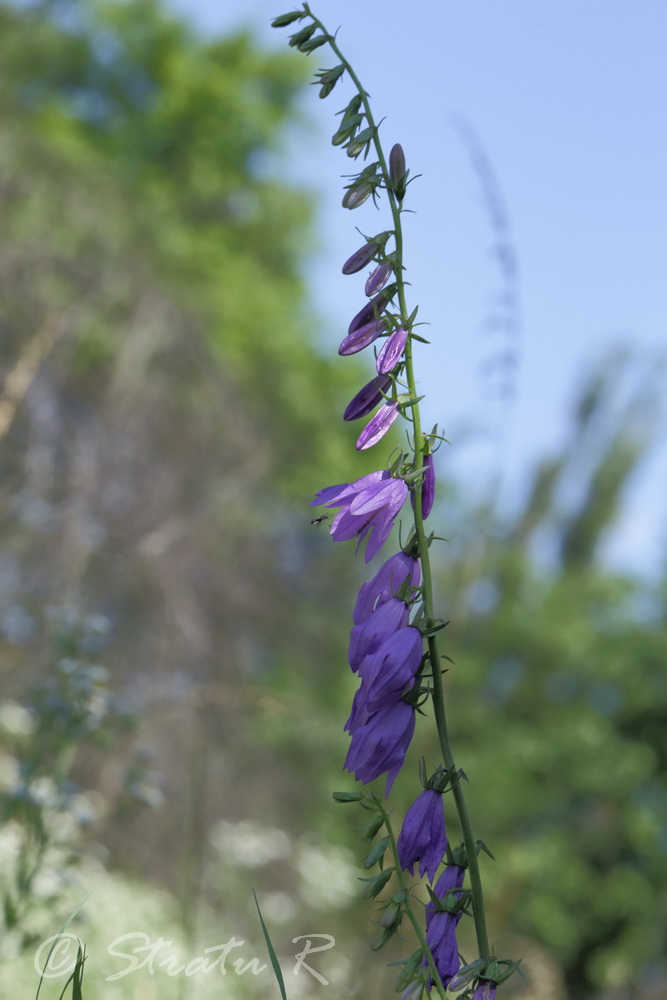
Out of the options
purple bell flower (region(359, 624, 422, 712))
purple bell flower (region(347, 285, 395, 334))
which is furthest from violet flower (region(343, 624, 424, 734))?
purple bell flower (region(347, 285, 395, 334))

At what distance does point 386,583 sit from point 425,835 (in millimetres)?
269

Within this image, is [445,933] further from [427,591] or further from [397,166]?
[397,166]

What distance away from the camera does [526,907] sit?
17141mm

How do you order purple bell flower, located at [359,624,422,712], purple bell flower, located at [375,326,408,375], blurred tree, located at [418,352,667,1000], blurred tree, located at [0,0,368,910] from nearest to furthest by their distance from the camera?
purple bell flower, located at [359,624,422,712], purple bell flower, located at [375,326,408,375], blurred tree, located at [0,0,368,910], blurred tree, located at [418,352,667,1000]

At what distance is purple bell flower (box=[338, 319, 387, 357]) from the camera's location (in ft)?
4.11

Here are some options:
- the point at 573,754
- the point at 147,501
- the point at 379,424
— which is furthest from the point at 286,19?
the point at 573,754

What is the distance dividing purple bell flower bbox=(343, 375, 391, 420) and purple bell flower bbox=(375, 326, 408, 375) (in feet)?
0.06

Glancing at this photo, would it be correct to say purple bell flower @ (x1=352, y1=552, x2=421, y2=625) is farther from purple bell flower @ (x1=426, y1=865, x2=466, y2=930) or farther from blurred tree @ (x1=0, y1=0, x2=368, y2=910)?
blurred tree @ (x1=0, y1=0, x2=368, y2=910)

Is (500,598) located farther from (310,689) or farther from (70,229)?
(70,229)

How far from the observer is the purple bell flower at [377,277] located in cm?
123

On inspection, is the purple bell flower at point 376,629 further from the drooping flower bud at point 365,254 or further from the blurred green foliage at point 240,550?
the blurred green foliage at point 240,550

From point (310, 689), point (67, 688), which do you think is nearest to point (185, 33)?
point (310, 689)

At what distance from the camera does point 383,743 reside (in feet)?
3.66

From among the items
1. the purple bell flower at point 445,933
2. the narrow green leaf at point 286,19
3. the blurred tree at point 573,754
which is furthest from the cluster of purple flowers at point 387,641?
the blurred tree at point 573,754
